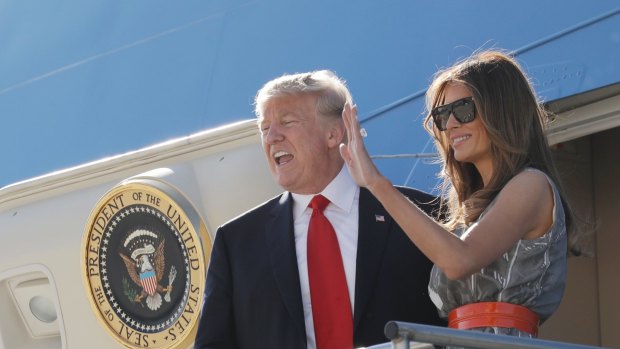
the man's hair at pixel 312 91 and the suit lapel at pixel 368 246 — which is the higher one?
the man's hair at pixel 312 91

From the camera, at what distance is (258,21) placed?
5.11 metres

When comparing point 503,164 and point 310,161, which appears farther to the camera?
point 310,161

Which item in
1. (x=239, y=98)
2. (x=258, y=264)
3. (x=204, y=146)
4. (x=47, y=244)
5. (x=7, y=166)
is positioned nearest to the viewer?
(x=258, y=264)

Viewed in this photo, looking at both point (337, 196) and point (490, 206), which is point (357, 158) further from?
point (337, 196)

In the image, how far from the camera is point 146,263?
388 centimetres

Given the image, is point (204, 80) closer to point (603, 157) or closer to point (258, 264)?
point (603, 157)

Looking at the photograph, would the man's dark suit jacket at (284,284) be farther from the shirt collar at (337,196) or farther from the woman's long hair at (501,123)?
the woman's long hair at (501,123)

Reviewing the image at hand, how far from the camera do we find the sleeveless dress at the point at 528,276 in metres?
2.79

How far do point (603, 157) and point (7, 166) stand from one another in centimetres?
343

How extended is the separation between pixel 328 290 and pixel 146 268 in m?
0.92

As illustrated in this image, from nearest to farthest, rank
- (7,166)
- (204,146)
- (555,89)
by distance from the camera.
A: (555,89)
(204,146)
(7,166)

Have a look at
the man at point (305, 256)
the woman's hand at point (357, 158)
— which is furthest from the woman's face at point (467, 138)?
the man at point (305, 256)

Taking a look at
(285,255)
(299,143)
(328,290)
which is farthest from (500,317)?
(299,143)

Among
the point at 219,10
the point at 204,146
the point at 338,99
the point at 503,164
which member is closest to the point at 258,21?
the point at 219,10
